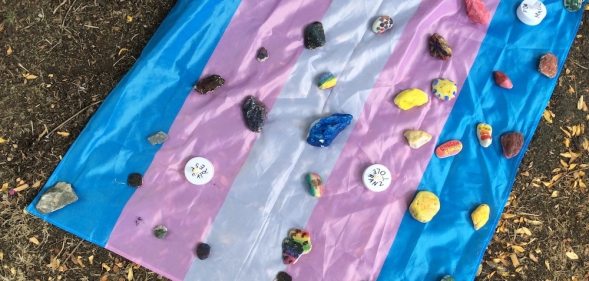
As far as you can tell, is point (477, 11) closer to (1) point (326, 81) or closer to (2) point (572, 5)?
(2) point (572, 5)

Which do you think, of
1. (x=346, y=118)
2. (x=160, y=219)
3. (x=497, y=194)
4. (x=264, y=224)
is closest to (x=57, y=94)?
(x=160, y=219)

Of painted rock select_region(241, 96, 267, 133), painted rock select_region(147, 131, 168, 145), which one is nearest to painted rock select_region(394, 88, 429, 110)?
painted rock select_region(241, 96, 267, 133)

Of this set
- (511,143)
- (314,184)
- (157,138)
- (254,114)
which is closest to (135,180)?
(157,138)

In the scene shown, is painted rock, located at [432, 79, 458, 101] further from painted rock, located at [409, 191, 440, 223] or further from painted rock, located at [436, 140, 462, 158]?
painted rock, located at [409, 191, 440, 223]

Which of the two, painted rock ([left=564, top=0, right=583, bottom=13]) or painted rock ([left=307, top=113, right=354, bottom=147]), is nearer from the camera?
painted rock ([left=307, top=113, right=354, bottom=147])

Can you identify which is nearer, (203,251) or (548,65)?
(203,251)

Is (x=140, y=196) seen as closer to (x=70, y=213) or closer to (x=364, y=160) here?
(x=70, y=213)
